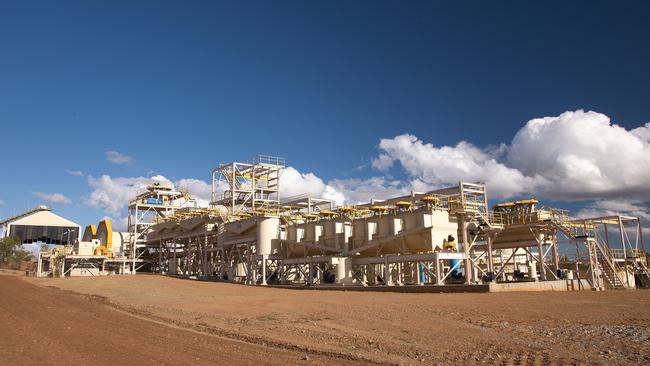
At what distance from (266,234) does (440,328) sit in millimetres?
31309

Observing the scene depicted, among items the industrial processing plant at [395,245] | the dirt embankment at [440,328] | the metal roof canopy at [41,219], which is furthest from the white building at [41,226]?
the dirt embankment at [440,328]

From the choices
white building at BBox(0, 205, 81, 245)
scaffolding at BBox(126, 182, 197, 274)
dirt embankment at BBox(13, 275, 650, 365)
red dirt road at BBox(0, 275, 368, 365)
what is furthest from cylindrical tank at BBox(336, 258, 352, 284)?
white building at BBox(0, 205, 81, 245)

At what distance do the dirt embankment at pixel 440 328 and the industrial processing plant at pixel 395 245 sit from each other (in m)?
8.94

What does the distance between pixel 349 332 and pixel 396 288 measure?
17325 mm

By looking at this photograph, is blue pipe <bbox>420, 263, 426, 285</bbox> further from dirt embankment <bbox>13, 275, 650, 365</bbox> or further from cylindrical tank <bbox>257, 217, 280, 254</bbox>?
dirt embankment <bbox>13, 275, 650, 365</bbox>

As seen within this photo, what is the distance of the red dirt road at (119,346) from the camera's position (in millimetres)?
9453

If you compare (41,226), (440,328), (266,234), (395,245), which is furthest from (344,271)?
(41,226)

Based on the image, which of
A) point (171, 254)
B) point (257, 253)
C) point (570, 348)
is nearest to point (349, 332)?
point (570, 348)

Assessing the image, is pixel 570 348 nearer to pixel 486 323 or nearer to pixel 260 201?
pixel 486 323

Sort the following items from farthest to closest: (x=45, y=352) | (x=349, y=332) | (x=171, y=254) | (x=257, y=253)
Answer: (x=171, y=254) → (x=257, y=253) → (x=349, y=332) → (x=45, y=352)

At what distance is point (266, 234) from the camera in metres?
43.9

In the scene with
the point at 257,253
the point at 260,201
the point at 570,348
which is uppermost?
the point at 260,201

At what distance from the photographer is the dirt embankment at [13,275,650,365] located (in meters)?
9.93

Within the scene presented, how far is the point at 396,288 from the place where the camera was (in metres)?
30.0
